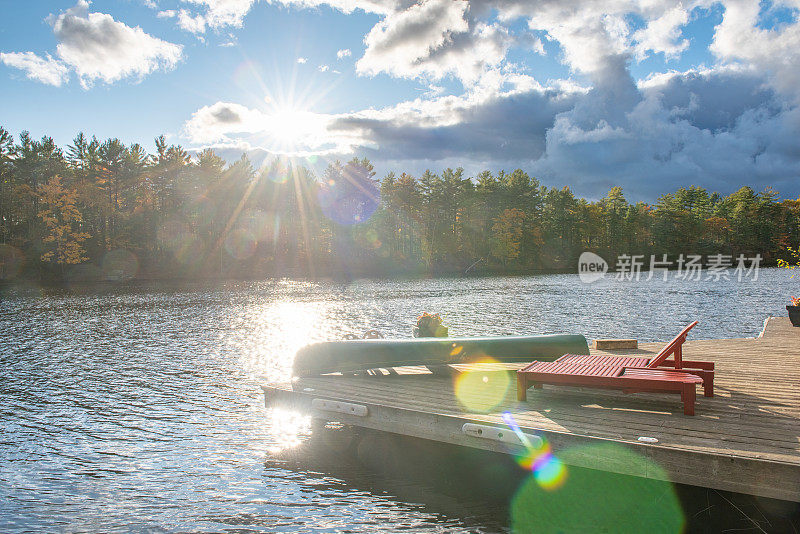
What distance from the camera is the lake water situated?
6.03 metres

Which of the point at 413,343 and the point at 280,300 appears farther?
the point at 280,300

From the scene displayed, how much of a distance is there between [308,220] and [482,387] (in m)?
78.9

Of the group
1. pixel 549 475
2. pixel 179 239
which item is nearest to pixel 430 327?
pixel 549 475

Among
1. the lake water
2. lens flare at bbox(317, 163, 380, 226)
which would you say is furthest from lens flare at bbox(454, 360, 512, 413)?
lens flare at bbox(317, 163, 380, 226)

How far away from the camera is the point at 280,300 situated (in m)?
36.8

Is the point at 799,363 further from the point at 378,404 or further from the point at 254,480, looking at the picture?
the point at 254,480

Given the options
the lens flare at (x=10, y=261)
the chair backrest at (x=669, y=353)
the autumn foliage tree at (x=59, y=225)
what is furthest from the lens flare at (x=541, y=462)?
the autumn foliage tree at (x=59, y=225)

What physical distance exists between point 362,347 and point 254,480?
2837 millimetres

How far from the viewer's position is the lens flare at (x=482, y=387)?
6.96 meters

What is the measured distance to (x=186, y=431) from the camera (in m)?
8.91

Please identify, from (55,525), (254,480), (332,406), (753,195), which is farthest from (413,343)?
(753,195)

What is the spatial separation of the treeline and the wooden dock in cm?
6455

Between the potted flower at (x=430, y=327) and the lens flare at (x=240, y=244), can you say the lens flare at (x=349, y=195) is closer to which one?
the lens flare at (x=240, y=244)

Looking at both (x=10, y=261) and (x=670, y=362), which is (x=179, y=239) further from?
(x=670, y=362)
